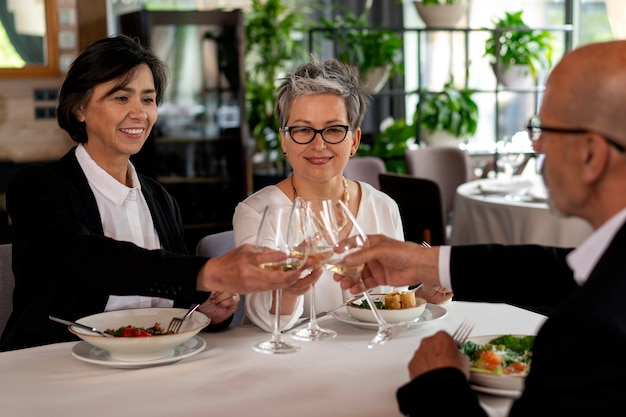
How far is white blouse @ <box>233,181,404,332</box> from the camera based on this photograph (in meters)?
2.25

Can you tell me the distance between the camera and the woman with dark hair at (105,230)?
1981 mm

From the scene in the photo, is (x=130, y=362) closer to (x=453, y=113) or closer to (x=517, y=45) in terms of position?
(x=453, y=113)

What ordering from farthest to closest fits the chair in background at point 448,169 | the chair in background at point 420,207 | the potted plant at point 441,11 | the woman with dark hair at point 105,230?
the potted plant at point 441,11, the chair in background at point 448,169, the chair in background at point 420,207, the woman with dark hair at point 105,230

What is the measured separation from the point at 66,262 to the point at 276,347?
0.56 meters

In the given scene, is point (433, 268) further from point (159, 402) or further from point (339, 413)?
point (159, 402)

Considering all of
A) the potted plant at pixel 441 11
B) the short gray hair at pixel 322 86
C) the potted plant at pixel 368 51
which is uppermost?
the potted plant at pixel 441 11

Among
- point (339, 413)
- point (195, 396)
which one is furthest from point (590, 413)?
point (195, 396)

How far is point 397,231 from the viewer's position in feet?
9.20

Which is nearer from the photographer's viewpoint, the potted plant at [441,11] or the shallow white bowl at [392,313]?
the shallow white bowl at [392,313]

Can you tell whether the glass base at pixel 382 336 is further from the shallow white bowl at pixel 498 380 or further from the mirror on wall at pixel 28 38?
the mirror on wall at pixel 28 38

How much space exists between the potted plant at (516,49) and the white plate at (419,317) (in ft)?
17.0

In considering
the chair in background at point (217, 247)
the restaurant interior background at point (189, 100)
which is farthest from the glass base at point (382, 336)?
the restaurant interior background at point (189, 100)

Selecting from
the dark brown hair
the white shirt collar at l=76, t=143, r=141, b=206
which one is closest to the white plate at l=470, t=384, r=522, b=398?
the white shirt collar at l=76, t=143, r=141, b=206

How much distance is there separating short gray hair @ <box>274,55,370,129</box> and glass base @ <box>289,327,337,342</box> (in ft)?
2.70
